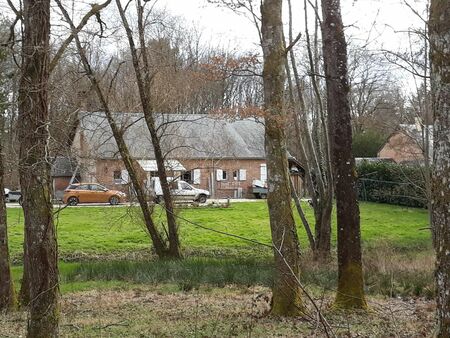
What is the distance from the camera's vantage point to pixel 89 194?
3919 cm

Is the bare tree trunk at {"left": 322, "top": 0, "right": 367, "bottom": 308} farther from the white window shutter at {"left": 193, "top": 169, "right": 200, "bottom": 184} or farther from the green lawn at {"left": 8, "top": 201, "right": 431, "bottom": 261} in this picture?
the white window shutter at {"left": 193, "top": 169, "right": 200, "bottom": 184}

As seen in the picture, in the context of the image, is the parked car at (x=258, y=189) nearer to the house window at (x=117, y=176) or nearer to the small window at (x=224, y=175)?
the small window at (x=224, y=175)

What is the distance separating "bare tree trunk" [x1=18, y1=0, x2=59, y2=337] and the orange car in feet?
107

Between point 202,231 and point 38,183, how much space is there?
2166 cm

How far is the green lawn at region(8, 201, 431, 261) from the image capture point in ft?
77.0

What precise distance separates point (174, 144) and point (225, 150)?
18.3m

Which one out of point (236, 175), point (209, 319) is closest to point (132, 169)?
point (209, 319)

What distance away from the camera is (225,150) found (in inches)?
1683

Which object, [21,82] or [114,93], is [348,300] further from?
[114,93]

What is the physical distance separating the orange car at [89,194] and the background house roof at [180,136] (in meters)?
4.51

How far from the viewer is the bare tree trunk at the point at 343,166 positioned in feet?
30.4

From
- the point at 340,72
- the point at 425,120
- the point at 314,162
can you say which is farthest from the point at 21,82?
the point at 425,120

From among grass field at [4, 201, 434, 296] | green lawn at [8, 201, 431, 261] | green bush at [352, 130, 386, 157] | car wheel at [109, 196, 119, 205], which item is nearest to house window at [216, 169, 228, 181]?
grass field at [4, 201, 434, 296]

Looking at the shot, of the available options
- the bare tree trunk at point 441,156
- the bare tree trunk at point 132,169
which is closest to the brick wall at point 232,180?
the bare tree trunk at point 132,169
